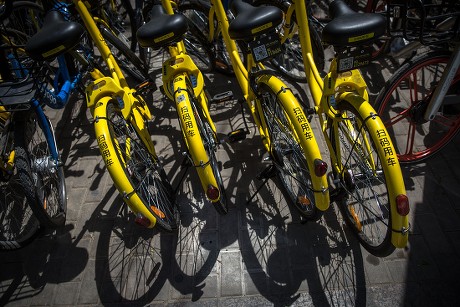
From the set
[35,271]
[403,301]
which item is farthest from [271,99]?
[35,271]

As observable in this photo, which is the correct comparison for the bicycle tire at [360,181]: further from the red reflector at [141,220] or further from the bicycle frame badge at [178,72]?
the red reflector at [141,220]

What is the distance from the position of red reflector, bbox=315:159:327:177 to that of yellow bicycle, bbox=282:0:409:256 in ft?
1.05

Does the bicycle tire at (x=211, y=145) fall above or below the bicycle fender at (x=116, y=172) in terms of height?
below

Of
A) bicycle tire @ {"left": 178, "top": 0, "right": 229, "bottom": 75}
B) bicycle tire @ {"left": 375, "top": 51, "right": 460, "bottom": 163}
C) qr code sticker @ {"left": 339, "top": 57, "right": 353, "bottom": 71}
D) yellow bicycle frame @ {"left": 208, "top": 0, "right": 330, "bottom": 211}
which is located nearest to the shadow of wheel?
yellow bicycle frame @ {"left": 208, "top": 0, "right": 330, "bottom": 211}

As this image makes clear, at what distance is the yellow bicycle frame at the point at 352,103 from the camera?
185cm

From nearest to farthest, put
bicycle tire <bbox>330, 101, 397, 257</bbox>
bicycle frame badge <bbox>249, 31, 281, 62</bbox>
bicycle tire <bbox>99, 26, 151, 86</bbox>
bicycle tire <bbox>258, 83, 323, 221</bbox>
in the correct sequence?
bicycle tire <bbox>330, 101, 397, 257</bbox> < bicycle frame badge <bbox>249, 31, 281, 62</bbox> < bicycle tire <bbox>258, 83, 323, 221</bbox> < bicycle tire <bbox>99, 26, 151, 86</bbox>

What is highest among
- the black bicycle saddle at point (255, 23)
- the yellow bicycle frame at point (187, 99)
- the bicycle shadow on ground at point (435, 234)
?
the black bicycle saddle at point (255, 23)

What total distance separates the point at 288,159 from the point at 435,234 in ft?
4.46

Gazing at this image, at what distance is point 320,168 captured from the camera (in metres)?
2.01

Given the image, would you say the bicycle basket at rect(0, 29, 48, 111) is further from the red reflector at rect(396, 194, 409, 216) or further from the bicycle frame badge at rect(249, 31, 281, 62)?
the red reflector at rect(396, 194, 409, 216)

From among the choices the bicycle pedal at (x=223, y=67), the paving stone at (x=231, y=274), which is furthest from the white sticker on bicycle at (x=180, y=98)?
the bicycle pedal at (x=223, y=67)

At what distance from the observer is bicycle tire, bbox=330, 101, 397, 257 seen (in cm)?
213

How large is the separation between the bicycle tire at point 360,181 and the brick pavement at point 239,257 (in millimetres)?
164

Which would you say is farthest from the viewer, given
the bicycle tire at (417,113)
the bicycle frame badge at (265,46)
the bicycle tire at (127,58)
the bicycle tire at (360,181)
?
the bicycle tire at (127,58)
